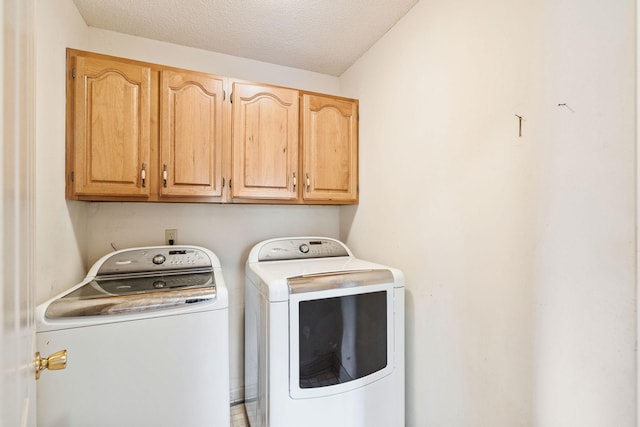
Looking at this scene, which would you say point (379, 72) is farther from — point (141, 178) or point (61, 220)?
point (61, 220)

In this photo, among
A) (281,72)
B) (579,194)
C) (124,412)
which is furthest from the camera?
(281,72)

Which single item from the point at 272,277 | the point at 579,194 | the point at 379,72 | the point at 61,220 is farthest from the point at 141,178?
the point at 579,194

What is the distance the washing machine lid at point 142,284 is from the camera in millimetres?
1097

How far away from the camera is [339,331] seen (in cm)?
140

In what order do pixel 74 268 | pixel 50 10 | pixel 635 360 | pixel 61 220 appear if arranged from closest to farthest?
pixel 635 360 → pixel 50 10 → pixel 61 220 → pixel 74 268

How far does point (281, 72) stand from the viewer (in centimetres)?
221

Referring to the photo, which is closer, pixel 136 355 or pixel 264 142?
pixel 136 355

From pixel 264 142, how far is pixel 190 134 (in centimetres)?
43

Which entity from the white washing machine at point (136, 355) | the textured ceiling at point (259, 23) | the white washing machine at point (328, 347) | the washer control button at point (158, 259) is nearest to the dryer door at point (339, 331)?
the white washing machine at point (328, 347)

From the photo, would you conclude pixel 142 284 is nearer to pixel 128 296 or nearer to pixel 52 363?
pixel 128 296

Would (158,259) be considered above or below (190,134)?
below

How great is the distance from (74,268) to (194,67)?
1435 millimetres

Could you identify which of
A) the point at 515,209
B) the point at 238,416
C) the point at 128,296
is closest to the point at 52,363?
the point at 128,296

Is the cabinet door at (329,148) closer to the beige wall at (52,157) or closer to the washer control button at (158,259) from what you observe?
the washer control button at (158,259)
